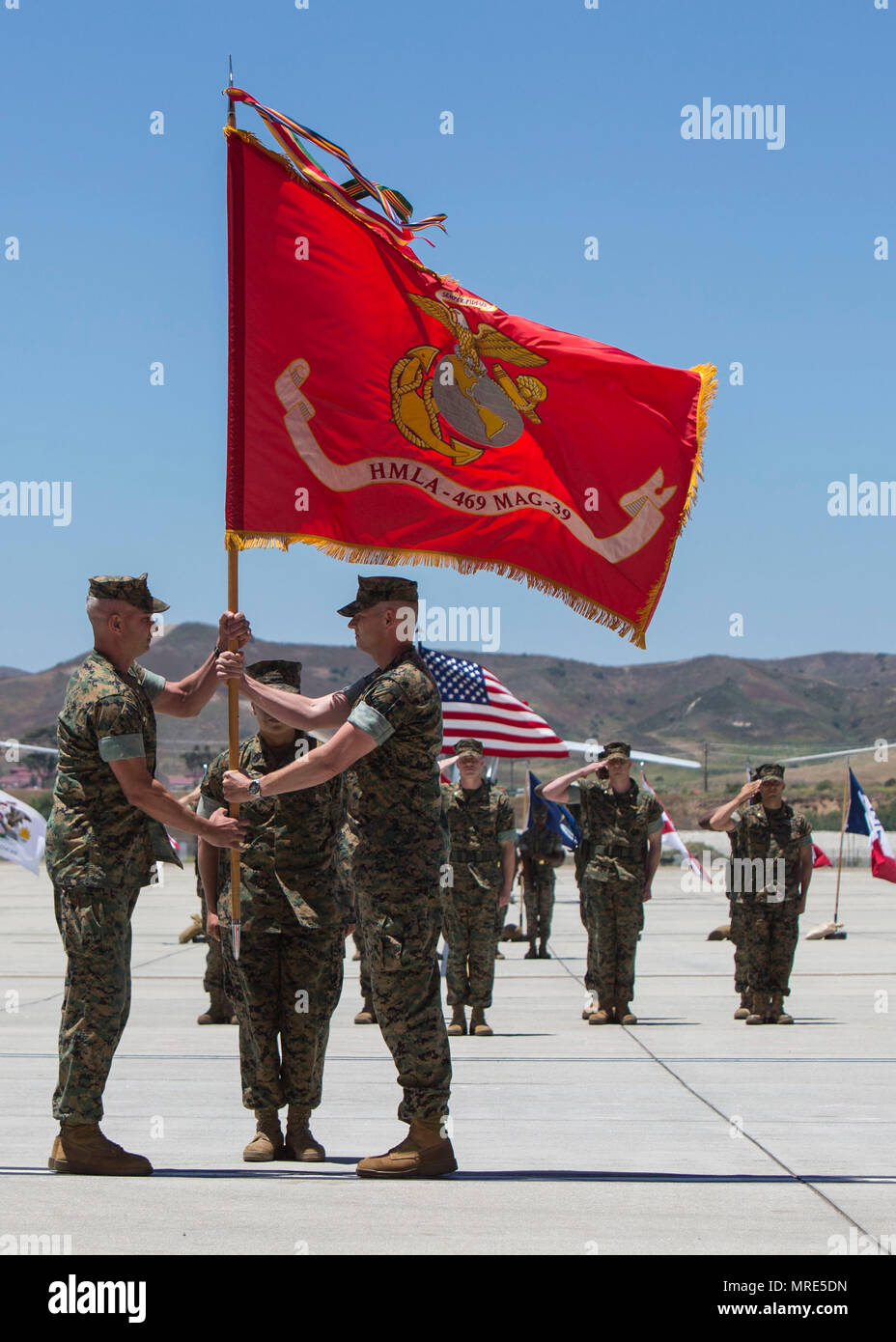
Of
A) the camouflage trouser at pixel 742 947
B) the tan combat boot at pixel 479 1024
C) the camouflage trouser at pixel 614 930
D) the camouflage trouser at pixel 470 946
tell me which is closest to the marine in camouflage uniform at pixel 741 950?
the camouflage trouser at pixel 742 947

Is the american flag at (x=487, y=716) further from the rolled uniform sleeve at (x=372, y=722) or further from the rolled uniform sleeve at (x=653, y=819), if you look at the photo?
the rolled uniform sleeve at (x=372, y=722)

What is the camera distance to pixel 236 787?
641 cm

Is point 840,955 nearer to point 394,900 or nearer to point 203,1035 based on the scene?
point 203,1035

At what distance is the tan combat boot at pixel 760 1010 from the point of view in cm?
1236

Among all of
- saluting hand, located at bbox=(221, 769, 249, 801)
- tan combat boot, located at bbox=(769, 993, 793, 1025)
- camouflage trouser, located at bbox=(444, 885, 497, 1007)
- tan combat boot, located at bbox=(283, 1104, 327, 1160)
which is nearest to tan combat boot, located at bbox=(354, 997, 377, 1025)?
camouflage trouser, located at bbox=(444, 885, 497, 1007)

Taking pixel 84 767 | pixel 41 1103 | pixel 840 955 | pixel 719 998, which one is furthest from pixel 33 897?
pixel 84 767

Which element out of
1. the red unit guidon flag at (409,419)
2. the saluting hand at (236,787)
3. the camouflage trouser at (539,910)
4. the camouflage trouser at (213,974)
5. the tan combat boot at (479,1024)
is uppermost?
the red unit guidon flag at (409,419)

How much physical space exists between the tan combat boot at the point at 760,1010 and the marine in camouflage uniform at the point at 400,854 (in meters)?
6.22

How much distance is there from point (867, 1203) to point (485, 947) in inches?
247

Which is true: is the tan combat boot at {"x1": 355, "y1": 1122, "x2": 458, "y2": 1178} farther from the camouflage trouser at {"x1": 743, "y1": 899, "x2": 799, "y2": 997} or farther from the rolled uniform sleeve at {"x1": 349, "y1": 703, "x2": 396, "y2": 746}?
the camouflage trouser at {"x1": 743, "y1": 899, "x2": 799, "y2": 997}

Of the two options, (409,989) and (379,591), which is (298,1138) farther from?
(379,591)

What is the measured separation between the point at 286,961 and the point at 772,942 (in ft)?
20.9

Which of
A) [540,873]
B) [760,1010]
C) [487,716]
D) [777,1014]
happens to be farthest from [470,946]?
[540,873]

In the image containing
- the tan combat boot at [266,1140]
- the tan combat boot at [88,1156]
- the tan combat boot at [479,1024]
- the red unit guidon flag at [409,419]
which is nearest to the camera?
the tan combat boot at [88,1156]
